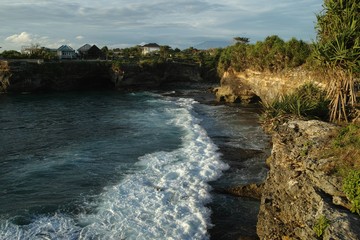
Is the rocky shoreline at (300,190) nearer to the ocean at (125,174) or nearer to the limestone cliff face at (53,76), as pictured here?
the ocean at (125,174)

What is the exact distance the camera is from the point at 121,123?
37688 millimetres

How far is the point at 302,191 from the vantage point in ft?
40.7

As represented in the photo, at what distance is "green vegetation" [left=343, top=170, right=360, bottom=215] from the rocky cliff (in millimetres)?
63495

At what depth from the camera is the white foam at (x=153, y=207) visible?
1466 cm

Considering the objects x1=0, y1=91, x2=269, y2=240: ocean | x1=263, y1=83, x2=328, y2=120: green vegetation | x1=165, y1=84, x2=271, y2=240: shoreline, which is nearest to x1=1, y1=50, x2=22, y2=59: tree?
x1=0, y1=91, x2=269, y2=240: ocean

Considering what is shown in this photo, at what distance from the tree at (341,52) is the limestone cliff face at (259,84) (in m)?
10.5

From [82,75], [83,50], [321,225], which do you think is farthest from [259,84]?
[83,50]

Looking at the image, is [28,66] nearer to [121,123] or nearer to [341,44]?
[121,123]

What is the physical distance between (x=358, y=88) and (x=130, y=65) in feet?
181

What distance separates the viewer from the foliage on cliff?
1586 inches

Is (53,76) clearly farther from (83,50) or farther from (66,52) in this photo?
(83,50)

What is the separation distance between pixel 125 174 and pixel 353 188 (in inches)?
547

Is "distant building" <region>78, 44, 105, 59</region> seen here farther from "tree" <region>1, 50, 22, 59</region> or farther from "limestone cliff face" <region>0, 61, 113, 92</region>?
"tree" <region>1, 50, 22, 59</region>

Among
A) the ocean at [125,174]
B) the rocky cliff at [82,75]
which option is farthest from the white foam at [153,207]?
the rocky cliff at [82,75]
